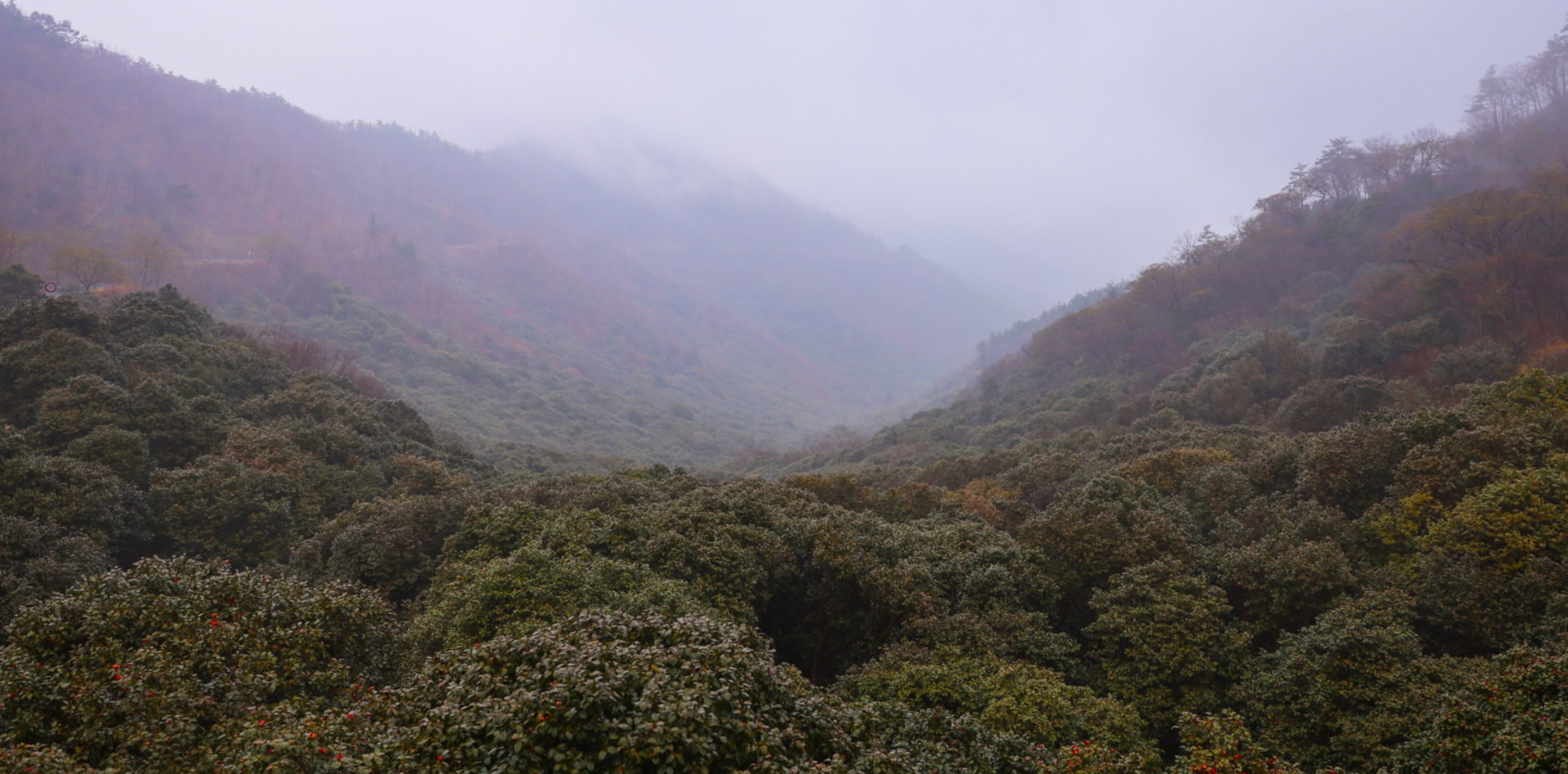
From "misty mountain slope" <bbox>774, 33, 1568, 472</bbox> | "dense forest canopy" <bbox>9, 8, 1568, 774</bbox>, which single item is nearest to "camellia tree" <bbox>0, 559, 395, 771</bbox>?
"dense forest canopy" <bbox>9, 8, 1568, 774</bbox>

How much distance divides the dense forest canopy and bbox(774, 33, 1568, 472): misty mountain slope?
350 mm

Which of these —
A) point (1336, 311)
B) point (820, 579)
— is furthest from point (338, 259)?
point (1336, 311)

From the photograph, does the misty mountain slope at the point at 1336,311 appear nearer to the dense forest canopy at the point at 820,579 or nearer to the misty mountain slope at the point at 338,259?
the dense forest canopy at the point at 820,579

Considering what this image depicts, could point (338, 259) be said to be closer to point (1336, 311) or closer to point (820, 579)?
point (820, 579)

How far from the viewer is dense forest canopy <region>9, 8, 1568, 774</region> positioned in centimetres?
924

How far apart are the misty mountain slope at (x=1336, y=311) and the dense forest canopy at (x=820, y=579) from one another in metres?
0.35

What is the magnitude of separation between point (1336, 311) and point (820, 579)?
48.2 meters

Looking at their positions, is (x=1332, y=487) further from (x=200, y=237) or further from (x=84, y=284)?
(x=200, y=237)

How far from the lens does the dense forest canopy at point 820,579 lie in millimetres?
9242

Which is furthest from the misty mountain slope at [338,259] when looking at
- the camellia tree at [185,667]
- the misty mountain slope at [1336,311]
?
the camellia tree at [185,667]

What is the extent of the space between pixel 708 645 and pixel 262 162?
159 meters

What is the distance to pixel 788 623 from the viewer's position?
20953mm

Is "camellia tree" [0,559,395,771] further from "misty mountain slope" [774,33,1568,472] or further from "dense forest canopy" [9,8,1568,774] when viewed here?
"misty mountain slope" [774,33,1568,472]

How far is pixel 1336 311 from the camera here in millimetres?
48531
